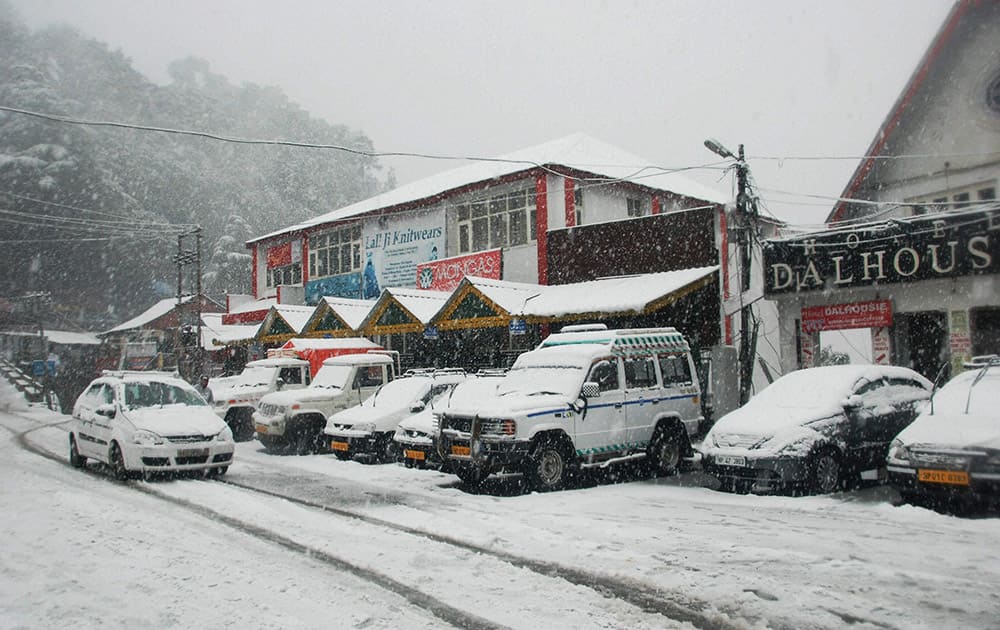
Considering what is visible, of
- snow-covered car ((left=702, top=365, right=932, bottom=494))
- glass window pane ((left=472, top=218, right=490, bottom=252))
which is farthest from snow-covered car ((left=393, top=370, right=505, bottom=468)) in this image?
glass window pane ((left=472, top=218, right=490, bottom=252))

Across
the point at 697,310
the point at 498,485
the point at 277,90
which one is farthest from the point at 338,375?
the point at 277,90

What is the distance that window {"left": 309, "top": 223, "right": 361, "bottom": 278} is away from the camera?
100ft

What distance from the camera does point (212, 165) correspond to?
240 ft

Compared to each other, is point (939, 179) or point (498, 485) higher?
point (939, 179)

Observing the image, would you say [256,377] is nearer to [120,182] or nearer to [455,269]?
[455,269]

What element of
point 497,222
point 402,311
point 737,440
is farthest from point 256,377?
point 737,440

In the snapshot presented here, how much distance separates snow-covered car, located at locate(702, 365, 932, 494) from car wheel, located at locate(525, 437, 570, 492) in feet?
6.72

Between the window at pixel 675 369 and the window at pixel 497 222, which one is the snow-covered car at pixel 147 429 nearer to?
the window at pixel 675 369

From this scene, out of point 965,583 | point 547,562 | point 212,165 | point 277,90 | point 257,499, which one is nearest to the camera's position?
point 965,583

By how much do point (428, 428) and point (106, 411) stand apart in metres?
5.18

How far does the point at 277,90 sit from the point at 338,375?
86716mm

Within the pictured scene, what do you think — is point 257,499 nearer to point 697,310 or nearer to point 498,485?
point 498,485

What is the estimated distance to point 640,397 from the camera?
12227 mm

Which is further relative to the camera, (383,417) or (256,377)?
(256,377)
